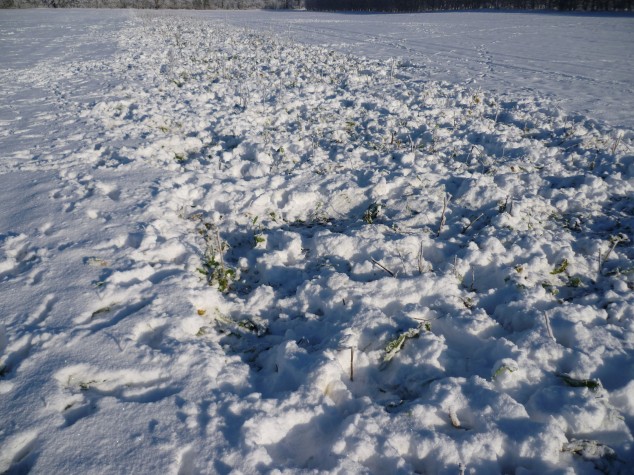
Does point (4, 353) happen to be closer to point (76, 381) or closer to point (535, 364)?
point (76, 381)

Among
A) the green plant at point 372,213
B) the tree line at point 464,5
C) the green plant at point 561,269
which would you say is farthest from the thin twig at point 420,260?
the tree line at point 464,5

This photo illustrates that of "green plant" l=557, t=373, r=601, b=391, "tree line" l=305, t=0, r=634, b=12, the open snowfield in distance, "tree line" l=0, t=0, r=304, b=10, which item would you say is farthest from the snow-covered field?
"tree line" l=0, t=0, r=304, b=10

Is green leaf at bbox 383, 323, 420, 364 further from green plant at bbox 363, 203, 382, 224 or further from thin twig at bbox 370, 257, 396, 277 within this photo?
green plant at bbox 363, 203, 382, 224

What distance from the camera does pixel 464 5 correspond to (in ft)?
150

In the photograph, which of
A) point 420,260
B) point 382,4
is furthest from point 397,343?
point 382,4

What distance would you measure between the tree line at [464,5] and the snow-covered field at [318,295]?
121 ft

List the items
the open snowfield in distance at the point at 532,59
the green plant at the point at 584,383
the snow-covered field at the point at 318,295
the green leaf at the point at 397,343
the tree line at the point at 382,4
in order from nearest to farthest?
the snow-covered field at the point at 318,295
the green plant at the point at 584,383
the green leaf at the point at 397,343
the open snowfield in distance at the point at 532,59
the tree line at the point at 382,4

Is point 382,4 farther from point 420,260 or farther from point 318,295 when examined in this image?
point 318,295

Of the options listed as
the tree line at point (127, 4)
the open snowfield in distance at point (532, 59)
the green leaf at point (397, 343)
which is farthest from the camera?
the tree line at point (127, 4)

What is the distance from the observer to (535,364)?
2197mm

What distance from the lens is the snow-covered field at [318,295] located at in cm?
185

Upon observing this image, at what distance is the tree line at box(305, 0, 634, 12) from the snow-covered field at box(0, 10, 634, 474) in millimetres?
36847

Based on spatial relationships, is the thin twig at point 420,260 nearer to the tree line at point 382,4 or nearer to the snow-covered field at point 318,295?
the snow-covered field at point 318,295

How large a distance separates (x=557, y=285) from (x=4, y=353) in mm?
3827
